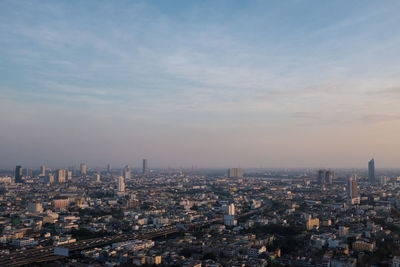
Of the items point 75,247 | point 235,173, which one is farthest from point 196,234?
point 235,173

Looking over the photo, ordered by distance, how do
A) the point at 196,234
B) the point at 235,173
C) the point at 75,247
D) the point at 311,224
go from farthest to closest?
the point at 235,173 < the point at 311,224 < the point at 196,234 < the point at 75,247

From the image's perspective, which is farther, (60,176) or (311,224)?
(60,176)

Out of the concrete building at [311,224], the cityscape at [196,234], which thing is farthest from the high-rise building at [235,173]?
the concrete building at [311,224]

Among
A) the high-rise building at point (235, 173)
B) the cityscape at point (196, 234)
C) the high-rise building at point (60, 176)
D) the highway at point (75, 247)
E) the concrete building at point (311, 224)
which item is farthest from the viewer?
the high-rise building at point (235, 173)

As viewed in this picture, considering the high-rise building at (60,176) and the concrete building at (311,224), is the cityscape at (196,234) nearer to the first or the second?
the concrete building at (311,224)

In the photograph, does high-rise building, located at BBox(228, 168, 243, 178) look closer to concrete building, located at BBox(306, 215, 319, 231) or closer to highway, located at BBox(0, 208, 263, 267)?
highway, located at BBox(0, 208, 263, 267)

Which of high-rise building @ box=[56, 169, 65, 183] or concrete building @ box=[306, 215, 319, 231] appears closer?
concrete building @ box=[306, 215, 319, 231]

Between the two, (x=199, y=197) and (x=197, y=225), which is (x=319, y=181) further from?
(x=197, y=225)

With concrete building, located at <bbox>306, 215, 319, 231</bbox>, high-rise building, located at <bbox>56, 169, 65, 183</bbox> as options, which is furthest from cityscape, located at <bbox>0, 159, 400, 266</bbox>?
high-rise building, located at <bbox>56, 169, 65, 183</bbox>

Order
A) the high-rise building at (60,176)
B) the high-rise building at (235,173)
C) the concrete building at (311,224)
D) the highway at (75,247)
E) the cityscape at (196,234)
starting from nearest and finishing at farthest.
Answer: the highway at (75,247), the cityscape at (196,234), the concrete building at (311,224), the high-rise building at (60,176), the high-rise building at (235,173)

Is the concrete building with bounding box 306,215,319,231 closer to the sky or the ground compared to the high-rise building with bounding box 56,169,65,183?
closer to the ground

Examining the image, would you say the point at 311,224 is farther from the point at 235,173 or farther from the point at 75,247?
the point at 235,173

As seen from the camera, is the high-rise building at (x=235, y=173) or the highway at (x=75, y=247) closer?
the highway at (x=75, y=247)
